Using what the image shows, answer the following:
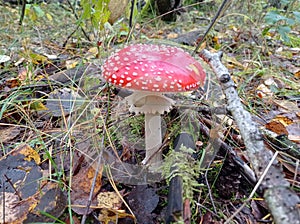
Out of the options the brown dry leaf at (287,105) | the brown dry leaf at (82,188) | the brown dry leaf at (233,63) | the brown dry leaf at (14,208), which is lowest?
the brown dry leaf at (233,63)

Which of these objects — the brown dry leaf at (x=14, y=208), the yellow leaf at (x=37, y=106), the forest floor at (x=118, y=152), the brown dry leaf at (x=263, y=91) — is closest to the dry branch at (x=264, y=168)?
the forest floor at (x=118, y=152)

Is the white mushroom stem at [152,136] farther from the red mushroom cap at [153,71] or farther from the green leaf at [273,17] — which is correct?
the green leaf at [273,17]

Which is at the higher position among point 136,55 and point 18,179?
Result: point 136,55

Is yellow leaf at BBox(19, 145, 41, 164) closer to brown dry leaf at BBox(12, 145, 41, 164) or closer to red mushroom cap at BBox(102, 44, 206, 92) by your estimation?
brown dry leaf at BBox(12, 145, 41, 164)

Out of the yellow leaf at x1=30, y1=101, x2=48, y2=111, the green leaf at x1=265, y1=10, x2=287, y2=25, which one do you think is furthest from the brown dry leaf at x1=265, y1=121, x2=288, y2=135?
the yellow leaf at x1=30, y1=101, x2=48, y2=111

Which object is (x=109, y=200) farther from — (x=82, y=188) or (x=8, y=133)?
(x=8, y=133)

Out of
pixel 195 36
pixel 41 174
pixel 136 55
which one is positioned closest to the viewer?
pixel 136 55

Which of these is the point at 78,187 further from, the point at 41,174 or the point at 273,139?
the point at 273,139

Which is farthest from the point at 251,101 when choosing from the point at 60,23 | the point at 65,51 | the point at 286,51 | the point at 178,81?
the point at 60,23
